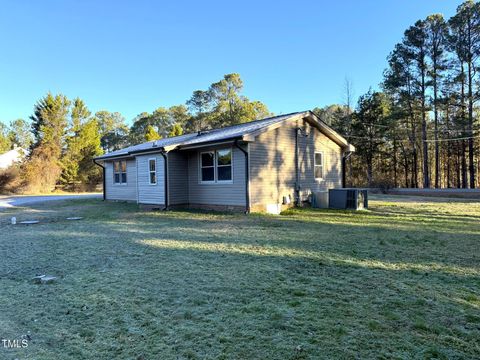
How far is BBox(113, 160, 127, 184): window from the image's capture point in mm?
17578

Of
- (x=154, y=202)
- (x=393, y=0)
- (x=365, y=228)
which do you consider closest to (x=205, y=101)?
(x=393, y=0)

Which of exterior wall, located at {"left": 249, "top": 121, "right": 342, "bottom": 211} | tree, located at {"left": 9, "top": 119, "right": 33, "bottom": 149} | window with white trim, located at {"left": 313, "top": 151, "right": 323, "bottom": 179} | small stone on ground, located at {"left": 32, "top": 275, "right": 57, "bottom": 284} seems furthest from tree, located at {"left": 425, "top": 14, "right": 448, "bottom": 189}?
tree, located at {"left": 9, "top": 119, "right": 33, "bottom": 149}

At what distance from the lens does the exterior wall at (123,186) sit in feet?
55.2

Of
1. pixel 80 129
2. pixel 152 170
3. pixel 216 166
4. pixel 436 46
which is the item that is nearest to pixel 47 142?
pixel 80 129

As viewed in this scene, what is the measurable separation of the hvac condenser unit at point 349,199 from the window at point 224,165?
4557 millimetres

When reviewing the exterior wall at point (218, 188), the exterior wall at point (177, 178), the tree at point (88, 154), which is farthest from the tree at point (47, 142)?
the exterior wall at point (218, 188)

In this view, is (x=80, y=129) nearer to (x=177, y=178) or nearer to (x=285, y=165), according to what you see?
(x=177, y=178)

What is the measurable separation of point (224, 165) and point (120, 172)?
8366 millimetres

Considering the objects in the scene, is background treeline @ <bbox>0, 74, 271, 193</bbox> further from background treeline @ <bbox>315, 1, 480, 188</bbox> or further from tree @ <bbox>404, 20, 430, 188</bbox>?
tree @ <bbox>404, 20, 430, 188</bbox>

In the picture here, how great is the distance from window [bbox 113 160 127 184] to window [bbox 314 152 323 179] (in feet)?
33.5

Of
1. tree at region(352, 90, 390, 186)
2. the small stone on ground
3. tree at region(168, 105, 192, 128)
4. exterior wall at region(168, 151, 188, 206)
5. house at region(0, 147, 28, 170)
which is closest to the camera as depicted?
the small stone on ground

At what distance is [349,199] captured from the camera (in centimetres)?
1288

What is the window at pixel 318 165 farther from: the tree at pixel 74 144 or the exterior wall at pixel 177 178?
the tree at pixel 74 144

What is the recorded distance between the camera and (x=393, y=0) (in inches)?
714
